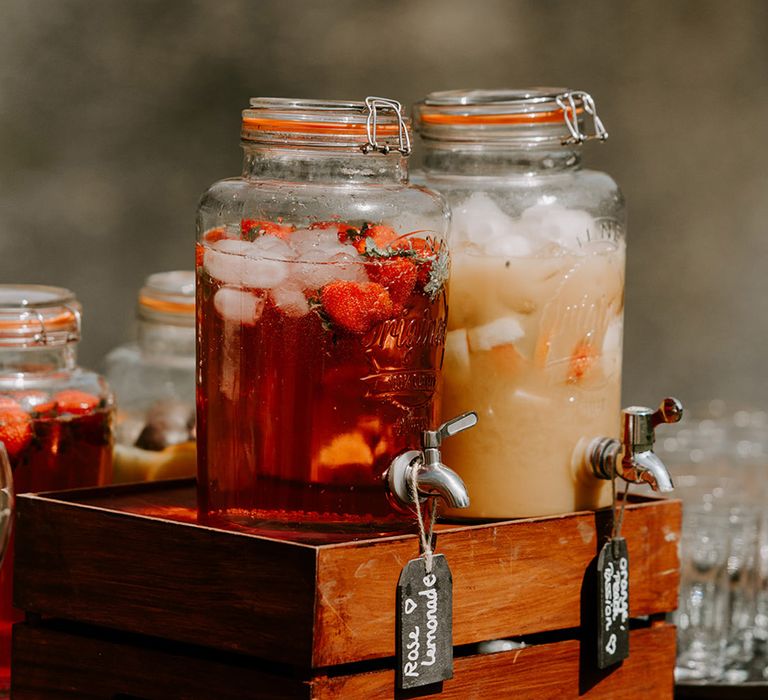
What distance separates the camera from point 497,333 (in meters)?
1.23

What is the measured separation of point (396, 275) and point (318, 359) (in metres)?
0.09

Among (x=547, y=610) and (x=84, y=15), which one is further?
(x=84, y=15)

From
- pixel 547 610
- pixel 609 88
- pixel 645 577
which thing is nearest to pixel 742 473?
pixel 645 577

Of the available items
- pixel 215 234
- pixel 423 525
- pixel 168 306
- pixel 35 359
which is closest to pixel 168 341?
pixel 168 306

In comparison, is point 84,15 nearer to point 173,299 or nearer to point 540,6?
point 540,6

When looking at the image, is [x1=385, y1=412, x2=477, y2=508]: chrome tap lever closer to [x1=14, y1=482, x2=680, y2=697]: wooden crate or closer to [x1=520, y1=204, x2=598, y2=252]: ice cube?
[x1=14, y1=482, x2=680, y2=697]: wooden crate

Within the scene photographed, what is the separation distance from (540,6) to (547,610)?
6.60ft

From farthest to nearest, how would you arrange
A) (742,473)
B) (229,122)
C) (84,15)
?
(229,122)
(84,15)
(742,473)

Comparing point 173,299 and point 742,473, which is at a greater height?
point 173,299

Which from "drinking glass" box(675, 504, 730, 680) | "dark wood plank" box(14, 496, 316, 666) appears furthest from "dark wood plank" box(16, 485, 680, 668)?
"drinking glass" box(675, 504, 730, 680)

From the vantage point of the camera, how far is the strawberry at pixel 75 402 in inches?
53.1

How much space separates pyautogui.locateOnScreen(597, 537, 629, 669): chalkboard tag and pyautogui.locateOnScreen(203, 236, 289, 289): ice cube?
40cm

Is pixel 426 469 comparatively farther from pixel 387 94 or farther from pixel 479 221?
pixel 387 94

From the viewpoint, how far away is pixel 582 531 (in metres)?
1.25
